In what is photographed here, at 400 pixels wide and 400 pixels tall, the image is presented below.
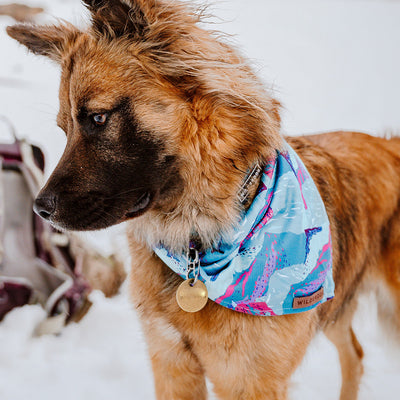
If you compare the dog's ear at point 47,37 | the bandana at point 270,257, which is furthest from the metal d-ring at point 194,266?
the dog's ear at point 47,37

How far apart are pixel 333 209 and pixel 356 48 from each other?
709cm

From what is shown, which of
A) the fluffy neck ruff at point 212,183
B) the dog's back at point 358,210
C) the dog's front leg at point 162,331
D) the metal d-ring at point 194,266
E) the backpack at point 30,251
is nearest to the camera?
the fluffy neck ruff at point 212,183

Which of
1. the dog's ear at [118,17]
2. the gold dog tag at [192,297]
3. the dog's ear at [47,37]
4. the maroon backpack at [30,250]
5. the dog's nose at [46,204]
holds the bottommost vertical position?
the maroon backpack at [30,250]

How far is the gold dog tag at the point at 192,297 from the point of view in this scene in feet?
6.18

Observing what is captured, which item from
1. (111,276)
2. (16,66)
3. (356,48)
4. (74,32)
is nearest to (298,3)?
(356,48)

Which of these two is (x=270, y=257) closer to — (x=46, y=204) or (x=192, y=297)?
(x=192, y=297)

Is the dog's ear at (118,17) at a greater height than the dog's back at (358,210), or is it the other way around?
the dog's ear at (118,17)

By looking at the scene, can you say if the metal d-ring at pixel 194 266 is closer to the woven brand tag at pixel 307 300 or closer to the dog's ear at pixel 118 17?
the woven brand tag at pixel 307 300

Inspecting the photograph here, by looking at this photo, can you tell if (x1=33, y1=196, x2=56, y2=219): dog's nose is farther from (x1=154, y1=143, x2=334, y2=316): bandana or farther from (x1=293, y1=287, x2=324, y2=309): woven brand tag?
(x1=293, y1=287, x2=324, y2=309): woven brand tag

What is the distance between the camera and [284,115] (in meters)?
2.09

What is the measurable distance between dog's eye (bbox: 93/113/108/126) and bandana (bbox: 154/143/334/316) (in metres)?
0.61

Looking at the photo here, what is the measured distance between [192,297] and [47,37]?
1.28 metres

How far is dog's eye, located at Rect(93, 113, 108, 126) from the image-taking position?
5.56ft

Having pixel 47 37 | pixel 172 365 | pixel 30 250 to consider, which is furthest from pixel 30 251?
pixel 47 37
